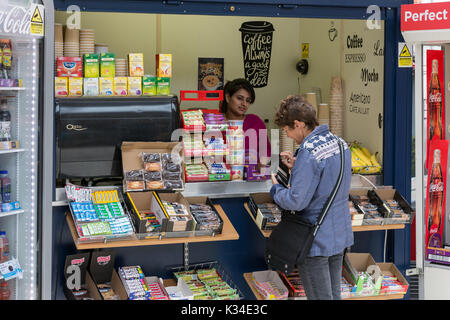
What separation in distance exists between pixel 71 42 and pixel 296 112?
176 centimetres

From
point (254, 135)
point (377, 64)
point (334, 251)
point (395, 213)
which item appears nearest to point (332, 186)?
point (334, 251)

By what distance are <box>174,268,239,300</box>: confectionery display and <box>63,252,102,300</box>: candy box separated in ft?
2.16

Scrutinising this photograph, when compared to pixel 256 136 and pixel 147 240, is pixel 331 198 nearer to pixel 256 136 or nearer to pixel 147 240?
pixel 147 240

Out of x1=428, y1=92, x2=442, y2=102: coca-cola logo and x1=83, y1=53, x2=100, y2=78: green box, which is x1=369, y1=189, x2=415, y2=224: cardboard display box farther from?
x1=83, y1=53, x2=100, y2=78: green box

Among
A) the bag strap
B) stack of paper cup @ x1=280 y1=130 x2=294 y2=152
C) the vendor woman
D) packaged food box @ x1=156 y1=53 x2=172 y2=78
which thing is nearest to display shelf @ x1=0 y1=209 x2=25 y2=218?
packaged food box @ x1=156 y1=53 x2=172 y2=78

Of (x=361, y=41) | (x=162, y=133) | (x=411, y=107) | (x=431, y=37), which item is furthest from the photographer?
(x=361, y=41)

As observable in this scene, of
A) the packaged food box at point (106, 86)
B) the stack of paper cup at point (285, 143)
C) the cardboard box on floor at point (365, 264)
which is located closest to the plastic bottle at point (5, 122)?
the packaged food box at point (106, 86)

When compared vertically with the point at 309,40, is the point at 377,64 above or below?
below

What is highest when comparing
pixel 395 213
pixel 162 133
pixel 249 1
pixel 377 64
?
pixel 249 1

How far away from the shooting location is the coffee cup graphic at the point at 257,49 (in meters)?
7.29

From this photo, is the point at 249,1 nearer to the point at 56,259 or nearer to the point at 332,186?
the point at 332,186

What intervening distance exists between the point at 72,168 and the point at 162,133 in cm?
70

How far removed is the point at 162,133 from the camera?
4789 millimetres

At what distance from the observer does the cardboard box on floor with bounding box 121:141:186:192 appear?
466 centimetres
